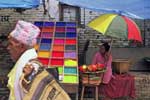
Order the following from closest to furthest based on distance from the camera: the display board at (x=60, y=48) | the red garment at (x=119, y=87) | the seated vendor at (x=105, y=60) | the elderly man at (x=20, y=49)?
the elderly man at (x=20, y=49)
the display board at (x=60, y=48)
the seated vendor at (x=105, y=60)
the red garment at (x=119, y=87)

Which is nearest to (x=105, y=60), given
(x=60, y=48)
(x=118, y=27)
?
(x=60, y=48)

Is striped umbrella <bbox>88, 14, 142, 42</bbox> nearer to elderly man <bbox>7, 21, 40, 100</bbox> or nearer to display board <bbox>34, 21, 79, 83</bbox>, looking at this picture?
display board <bbox>34, 21, 79, 83</bbox>

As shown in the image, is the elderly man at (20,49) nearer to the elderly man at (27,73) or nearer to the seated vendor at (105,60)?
the elderly man at (27,73)

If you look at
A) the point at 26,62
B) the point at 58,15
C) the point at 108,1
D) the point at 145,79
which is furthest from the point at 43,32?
the point at 26,62

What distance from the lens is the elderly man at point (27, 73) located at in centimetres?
330

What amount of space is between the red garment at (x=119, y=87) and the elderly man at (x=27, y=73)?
6.14 metres

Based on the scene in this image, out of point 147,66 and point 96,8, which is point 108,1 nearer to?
point 96,8

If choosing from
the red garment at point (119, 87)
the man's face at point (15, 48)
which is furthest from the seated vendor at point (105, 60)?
the man's face at point (15, 48)

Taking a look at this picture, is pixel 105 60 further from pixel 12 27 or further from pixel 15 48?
pixel 15 48

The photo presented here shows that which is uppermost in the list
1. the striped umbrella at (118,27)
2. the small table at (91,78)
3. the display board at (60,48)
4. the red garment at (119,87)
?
the striped umbrella at (118,27)

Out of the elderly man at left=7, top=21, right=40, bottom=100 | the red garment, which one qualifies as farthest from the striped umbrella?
the elderly man at left=7, top=21, right=40, bottom=100

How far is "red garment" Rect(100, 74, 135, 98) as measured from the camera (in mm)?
9625

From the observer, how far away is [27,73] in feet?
11.0

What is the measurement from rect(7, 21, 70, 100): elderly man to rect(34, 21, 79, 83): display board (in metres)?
4.68
